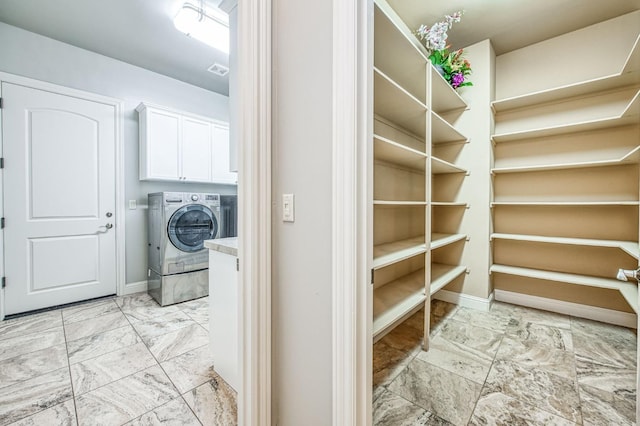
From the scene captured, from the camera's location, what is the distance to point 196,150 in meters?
3.43

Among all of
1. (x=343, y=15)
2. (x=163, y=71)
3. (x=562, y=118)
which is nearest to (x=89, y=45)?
(x=163, y=71)

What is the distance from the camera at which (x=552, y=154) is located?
2623mm

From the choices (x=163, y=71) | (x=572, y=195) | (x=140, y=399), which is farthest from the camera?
(x=163, y=71)

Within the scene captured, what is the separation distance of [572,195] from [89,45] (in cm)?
528

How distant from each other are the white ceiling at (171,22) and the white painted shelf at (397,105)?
3.00 ft

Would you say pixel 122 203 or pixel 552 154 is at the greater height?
pixel 552 154

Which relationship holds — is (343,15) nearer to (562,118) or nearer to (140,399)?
(140,399)

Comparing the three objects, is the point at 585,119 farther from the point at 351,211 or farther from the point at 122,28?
the point at 122,28

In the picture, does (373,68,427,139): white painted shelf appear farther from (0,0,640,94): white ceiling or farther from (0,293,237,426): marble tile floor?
(0,293,237,426): marble tile floor

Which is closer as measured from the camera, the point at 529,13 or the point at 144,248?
the point at 529,13

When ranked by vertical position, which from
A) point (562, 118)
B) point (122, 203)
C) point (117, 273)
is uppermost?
point (562, 118)

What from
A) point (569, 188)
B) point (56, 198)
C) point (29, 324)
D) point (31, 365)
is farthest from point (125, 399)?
point (569, 188)

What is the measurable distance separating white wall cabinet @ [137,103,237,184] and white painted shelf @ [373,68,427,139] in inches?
98.0

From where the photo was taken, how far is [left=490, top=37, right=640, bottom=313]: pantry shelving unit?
88.8 inches
